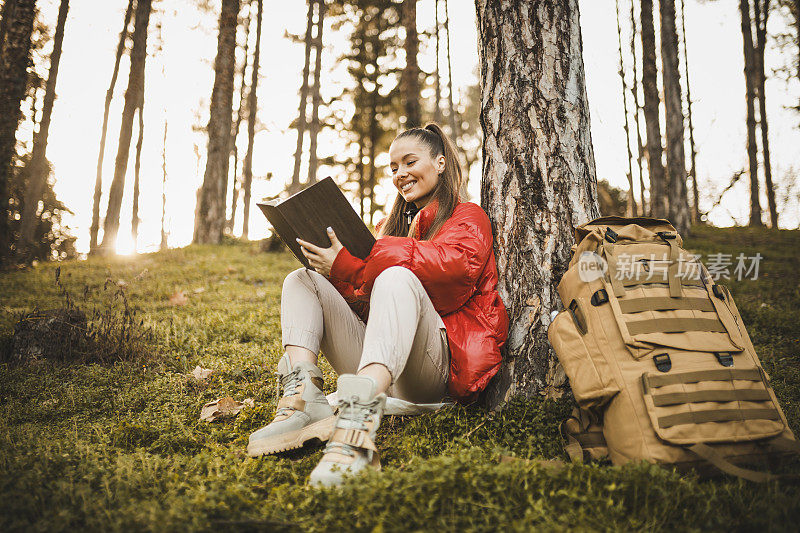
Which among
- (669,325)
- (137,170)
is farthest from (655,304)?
(137,170)

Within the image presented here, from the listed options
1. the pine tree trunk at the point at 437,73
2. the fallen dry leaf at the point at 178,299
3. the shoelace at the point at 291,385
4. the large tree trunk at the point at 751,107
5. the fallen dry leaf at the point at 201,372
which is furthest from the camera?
the pine tree trunk at the point at 437,73

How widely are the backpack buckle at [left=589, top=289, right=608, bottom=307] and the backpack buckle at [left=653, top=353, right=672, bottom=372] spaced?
0.32 m

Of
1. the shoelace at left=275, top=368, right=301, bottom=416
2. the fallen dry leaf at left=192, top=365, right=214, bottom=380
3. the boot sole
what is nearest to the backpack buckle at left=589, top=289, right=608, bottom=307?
the boot sole

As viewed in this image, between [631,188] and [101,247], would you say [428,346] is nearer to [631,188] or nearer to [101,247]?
[101,247]

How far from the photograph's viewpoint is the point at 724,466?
5.90ft

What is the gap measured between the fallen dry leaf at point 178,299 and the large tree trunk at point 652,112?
34.8 feet

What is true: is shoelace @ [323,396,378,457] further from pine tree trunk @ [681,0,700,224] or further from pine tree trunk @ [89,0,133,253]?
pine tree trunk @ [681,0,700,224]

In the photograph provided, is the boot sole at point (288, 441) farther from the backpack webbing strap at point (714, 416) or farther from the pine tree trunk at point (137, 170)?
the pine tree trunk at point (137, 170)

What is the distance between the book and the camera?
94.2 inches

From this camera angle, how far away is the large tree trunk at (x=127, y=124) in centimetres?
1200

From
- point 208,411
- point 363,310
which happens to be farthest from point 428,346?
point 208,411

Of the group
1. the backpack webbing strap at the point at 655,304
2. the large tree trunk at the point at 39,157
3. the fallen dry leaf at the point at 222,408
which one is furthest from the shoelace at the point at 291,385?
the large tree trunk at the point at 39,157

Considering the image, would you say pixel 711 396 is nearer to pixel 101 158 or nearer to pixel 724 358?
pixel 724 358

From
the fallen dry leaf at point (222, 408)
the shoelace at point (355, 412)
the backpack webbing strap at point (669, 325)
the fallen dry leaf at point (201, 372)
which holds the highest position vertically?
the backpack webbing strap at point (669, 325)
